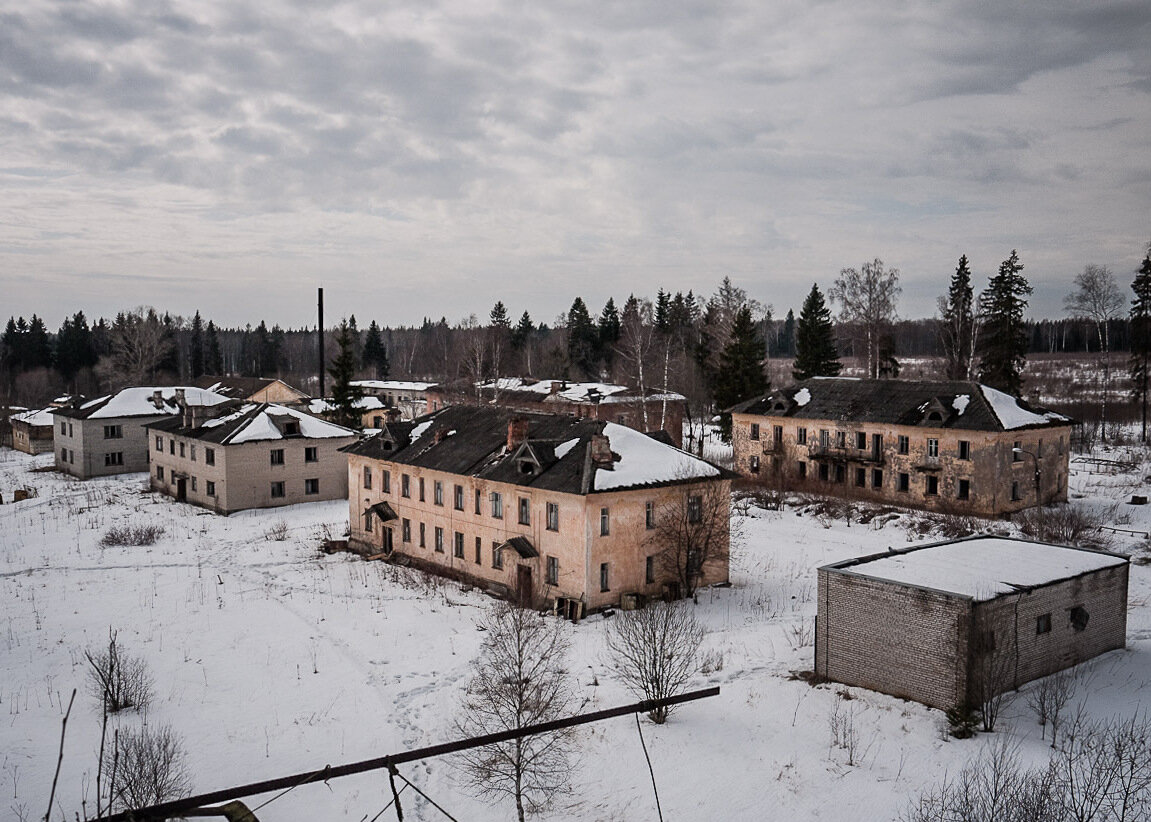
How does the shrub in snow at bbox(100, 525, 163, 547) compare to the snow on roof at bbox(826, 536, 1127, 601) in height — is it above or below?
below

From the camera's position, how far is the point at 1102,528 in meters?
38.4

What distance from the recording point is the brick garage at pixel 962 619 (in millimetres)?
19609

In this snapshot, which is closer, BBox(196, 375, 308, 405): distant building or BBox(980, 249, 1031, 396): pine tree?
BBox(980, 249, 1031, 396): pine tree

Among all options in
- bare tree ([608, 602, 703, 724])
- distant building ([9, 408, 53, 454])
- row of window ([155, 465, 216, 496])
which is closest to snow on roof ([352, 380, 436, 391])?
distant building ([9, 408, 53, 454])

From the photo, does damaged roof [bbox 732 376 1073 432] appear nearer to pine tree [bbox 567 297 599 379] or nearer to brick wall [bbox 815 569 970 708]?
brick wall [bbox 815 569 970 708]

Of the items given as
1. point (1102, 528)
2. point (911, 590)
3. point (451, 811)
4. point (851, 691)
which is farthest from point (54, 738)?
point (1102, 528)

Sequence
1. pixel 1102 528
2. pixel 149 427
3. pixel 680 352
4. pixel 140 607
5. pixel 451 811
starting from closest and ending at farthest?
pixel 451 811, pixel 140 607, pixel 1102 528, pixel 149 427, pixel 680 352

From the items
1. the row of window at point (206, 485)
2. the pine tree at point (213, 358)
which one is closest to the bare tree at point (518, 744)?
the row of window at point (206, 485)

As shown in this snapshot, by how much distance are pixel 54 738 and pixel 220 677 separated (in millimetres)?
4893

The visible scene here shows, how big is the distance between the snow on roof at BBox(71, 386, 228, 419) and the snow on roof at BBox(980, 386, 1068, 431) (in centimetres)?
5284

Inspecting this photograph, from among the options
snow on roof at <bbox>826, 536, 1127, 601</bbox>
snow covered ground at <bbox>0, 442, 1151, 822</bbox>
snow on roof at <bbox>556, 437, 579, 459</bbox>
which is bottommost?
snow covered ground at <bbox>0, 442, 1151, 822</bbox>

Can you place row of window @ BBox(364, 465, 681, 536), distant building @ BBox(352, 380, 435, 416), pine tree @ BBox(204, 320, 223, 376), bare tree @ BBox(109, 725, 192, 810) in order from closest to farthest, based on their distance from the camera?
bare tree @ BBox(109, 725, 192, 810), row of window @ BBox(364, 465, 681, 536), distant building @ BBox(352, 380, 435, 416), pine tree @ BBox(204, 320, 223, 376)

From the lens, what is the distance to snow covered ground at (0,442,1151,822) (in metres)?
17.4

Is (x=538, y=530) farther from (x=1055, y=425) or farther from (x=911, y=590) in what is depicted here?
(x=1055, y=425)
